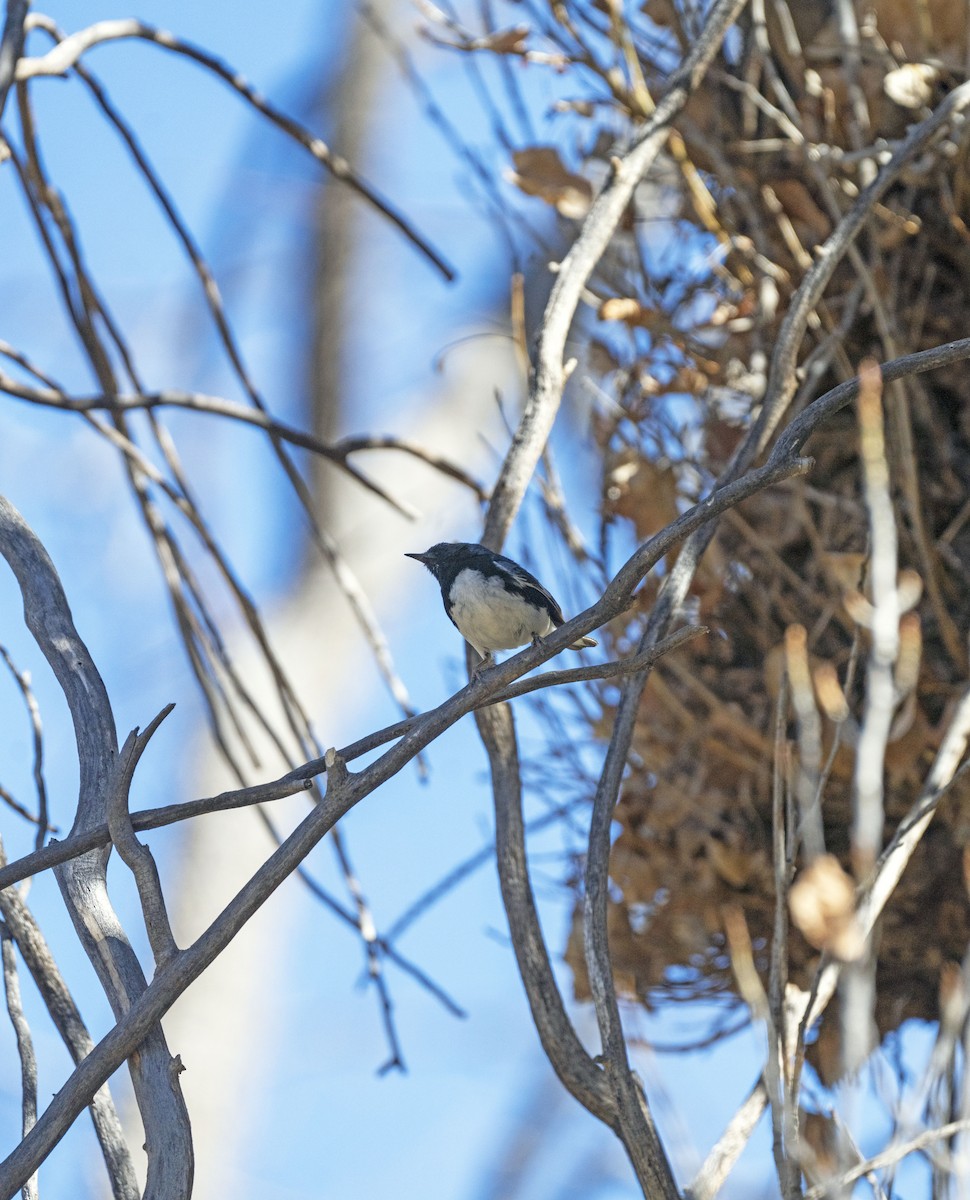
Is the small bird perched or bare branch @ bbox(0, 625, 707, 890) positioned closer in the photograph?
bare branch @ bbox(0, 625, 707, 890)

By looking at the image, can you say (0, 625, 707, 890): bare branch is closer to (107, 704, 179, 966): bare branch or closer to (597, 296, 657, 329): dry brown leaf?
(107, 704, 179, 966): bare branch

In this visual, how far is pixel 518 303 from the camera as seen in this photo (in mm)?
2236

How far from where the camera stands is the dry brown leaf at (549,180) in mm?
2365

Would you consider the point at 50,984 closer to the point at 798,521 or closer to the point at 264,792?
the point at 264,792

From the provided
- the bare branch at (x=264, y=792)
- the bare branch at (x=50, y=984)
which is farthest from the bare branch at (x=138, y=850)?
the bare branch at (x=50, y=984)

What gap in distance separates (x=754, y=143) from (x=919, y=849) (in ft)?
3.72

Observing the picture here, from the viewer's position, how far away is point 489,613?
2.26m

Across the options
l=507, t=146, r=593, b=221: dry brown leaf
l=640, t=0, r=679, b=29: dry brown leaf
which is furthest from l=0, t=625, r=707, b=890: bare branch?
l=640, t=0, r=679, b=29: dry brown leaf

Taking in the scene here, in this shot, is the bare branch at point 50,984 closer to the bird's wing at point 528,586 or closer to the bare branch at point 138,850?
the bare branch at point 138,850

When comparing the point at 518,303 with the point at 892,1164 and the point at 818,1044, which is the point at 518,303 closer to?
the point at 818,1044

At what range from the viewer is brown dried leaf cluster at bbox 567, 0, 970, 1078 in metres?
2.12

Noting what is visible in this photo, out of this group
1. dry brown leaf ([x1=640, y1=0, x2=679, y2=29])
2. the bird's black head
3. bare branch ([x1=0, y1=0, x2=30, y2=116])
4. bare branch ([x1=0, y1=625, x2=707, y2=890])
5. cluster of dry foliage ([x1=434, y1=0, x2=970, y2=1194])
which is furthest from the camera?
the bird's black head

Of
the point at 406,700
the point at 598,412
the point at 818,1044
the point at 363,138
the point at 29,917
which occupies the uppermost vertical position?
the point at 363,138

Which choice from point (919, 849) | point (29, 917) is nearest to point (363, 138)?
point (919, 849)
